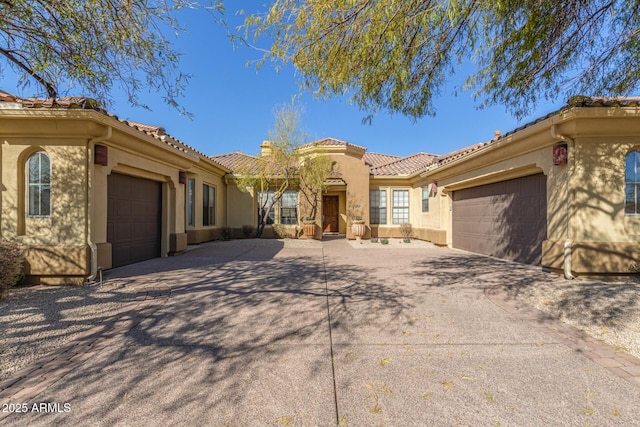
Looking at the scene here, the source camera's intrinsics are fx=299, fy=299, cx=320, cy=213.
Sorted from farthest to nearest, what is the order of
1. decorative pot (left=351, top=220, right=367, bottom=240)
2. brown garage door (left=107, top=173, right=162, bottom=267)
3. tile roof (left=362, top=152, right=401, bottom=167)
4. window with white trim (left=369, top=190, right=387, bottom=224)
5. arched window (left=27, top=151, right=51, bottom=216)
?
tile roof (left=362, top=152, right=401, bottom=167) < window with white trim (left=369, top=190, right=387, bottom=224) < decorative pot (left=351, top=220, right=367, bottom=240) < brown garage door (left=107, top=173, right=162, bottom=267) < arched window (left=27, top=151, right=51, bottom=216)

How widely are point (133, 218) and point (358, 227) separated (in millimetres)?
10356

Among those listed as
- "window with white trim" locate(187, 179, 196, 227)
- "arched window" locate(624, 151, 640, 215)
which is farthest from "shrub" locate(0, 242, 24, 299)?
"arched window" locate(624, 151, 640, 215)

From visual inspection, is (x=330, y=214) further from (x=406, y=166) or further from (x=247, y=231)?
(x=247, y=231)

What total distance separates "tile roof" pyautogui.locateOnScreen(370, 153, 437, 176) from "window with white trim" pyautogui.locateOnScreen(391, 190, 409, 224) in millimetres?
1140

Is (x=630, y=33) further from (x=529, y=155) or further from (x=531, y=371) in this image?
(x=531, y=371)

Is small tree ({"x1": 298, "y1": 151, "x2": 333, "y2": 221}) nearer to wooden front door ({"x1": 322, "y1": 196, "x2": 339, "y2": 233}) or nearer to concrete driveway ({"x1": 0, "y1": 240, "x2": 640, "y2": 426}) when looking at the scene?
wooden front door ({"x1": 322, "y1": 196, "x2": 339, "y2": 233})

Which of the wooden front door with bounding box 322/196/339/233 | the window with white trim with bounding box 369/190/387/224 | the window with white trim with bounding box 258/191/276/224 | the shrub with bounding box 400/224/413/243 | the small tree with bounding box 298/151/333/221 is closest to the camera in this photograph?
the small tree with bounding box 298/151/333/221

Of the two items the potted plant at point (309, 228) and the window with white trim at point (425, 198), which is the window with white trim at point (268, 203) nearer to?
the potted plant at point (309, 228)

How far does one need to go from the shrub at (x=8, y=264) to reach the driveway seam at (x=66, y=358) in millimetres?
1998

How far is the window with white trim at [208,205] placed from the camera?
1374 centimetres

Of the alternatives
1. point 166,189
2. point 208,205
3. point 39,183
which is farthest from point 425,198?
point 39,183

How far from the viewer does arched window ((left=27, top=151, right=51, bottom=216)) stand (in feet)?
19.3

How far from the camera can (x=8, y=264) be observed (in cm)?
474

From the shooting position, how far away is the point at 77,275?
575 centimetres
